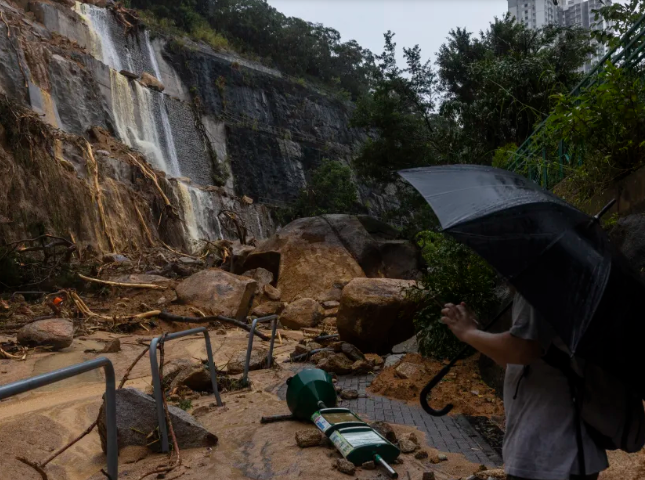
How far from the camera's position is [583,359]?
1876 millimetres

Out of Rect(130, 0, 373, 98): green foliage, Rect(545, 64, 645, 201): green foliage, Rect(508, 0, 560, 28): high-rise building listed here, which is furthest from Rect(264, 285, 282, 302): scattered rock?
Rect(130, 0, 373, 98): green foliage

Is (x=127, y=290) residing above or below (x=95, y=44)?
below

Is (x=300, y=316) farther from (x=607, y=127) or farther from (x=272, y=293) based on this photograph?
(x=607, y=127)

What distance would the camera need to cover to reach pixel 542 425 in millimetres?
1937

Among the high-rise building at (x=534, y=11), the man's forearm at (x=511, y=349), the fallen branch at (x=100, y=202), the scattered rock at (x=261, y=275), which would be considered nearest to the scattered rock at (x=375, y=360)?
the man's forearm at (x=511, y=349)

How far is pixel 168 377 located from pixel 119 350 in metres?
2.49

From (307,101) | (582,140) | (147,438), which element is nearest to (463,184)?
(147,438)

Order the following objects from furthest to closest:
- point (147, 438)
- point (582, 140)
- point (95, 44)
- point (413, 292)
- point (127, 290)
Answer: point (95, 44) → point (127, 290) → point (413, 292) → point (582, 140) → point (147, 438)

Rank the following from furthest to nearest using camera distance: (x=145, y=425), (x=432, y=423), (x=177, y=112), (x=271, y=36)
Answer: (x=271, y=36) → (x=177, y=112) → (x=432, y=423) → (x=145, y=425)

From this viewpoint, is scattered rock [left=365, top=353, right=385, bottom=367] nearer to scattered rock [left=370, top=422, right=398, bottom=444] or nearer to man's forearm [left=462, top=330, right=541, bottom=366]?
scattered rock [left=370, top=422, right=398, bottom=444]

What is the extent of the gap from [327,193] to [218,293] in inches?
767

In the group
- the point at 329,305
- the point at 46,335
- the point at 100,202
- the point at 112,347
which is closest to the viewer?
the point at 46,335

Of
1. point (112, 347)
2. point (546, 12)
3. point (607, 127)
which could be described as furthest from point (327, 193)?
point (607, 127)

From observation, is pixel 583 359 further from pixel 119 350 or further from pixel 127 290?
pixel 127 290
